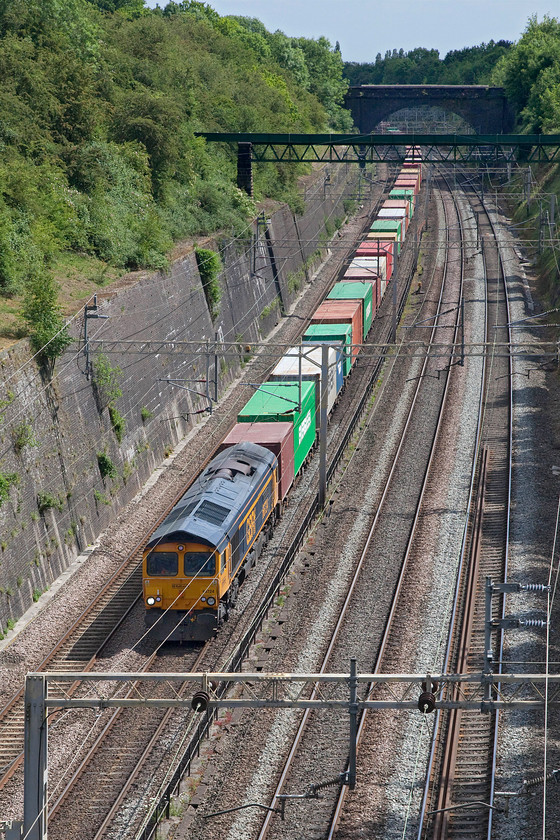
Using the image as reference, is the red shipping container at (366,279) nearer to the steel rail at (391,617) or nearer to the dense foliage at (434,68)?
the steel rail at (391,617)

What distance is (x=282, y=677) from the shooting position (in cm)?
1412

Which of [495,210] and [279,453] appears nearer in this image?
[279,453]

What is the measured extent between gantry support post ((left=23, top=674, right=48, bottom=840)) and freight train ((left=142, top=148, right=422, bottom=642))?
8.26 metres

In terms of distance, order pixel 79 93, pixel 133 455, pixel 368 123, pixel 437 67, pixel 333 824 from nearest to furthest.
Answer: pixel 333 824
pixel 133 455
pixel 79 93
pixel 368 123
pixel 437 67

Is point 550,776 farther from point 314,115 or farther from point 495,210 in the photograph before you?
point 314,115

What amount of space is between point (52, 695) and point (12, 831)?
294 inches

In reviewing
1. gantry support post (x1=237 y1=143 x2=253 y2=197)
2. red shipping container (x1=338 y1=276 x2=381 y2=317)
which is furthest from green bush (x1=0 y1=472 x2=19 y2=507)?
gantry support post (x1=237 y1=143 x2=253 y2=197)

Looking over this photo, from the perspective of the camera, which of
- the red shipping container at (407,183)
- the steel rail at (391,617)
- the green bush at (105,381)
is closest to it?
the steel rail at (391,617)

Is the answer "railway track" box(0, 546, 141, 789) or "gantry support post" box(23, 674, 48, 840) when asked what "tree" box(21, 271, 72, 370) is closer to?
"railway track" box(0, 546, 141, 789)

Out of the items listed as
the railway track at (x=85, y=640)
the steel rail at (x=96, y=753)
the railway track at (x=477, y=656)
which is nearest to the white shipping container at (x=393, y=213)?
the railway track at (x=477, y=656)

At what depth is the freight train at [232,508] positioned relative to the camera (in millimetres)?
22500

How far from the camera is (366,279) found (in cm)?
5178

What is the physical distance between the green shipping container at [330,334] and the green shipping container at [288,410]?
15.6ft

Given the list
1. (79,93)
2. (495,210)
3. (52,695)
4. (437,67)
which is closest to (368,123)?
(495,210)
